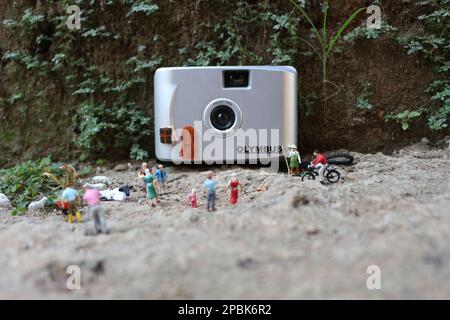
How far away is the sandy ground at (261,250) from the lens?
1351 mm

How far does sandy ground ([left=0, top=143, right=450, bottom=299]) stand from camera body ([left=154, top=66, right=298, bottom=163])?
2.66 feet

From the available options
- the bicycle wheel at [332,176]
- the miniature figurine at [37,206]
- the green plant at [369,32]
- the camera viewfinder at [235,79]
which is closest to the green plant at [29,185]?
the miniature figurine at [37,206]

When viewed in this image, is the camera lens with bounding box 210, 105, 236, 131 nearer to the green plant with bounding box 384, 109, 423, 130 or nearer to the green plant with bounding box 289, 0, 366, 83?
the green plant with bounding box 289, 0, 366, 83

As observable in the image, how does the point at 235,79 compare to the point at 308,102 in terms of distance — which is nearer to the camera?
the point at 235,79

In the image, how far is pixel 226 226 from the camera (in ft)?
6.06

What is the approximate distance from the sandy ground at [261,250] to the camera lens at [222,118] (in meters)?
0.93

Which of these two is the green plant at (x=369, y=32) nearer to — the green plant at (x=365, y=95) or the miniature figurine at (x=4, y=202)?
the green plant at (x=365, y=95)

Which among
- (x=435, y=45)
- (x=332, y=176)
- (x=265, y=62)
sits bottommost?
(x=332, y=176)

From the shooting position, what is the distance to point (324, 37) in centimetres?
370

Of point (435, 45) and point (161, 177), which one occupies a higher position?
point (435, 45)

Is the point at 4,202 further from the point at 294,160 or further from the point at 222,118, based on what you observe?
the point at 294,160

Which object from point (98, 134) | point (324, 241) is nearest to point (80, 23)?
point (98, 134)

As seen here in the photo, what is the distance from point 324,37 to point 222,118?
1.37m

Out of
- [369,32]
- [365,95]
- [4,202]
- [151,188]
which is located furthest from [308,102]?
[4,202]
